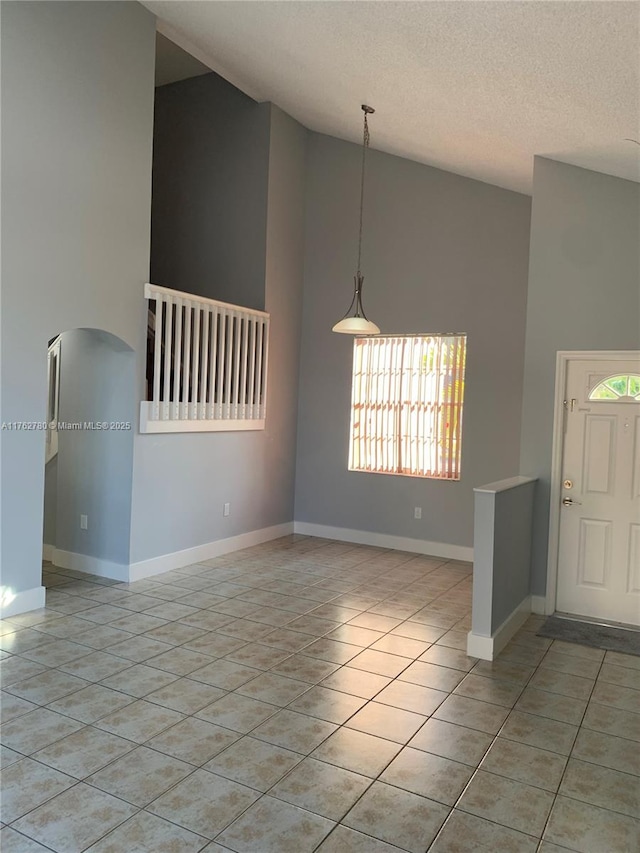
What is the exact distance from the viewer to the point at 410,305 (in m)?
6.80

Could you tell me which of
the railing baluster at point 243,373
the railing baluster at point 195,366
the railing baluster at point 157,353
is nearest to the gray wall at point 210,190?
the railing baluster at point 243,373

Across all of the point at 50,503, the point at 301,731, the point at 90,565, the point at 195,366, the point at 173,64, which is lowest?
the point at 301,731

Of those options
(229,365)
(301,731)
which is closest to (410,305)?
(229,365)

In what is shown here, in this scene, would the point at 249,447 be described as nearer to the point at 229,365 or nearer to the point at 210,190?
the point at 229,365

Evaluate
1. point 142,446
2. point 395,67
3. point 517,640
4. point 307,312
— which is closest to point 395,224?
point 307,312

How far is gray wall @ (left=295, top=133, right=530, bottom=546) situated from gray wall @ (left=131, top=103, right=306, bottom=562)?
0.73ft

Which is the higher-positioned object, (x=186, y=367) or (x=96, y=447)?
(x=186, y=367)

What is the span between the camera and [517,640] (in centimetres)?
442

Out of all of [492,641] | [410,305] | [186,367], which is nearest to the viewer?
[492,641]

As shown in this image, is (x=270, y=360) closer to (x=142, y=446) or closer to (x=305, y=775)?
(x=142, y=446)

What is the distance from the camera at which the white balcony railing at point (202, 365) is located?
18.1ft

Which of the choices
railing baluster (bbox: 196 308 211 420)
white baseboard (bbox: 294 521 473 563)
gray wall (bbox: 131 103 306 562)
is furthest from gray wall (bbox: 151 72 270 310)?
white baseboard (bbox: 294 521 473 563)

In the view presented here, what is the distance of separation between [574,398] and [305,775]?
3.42 meters

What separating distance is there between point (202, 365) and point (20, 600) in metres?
2.52
